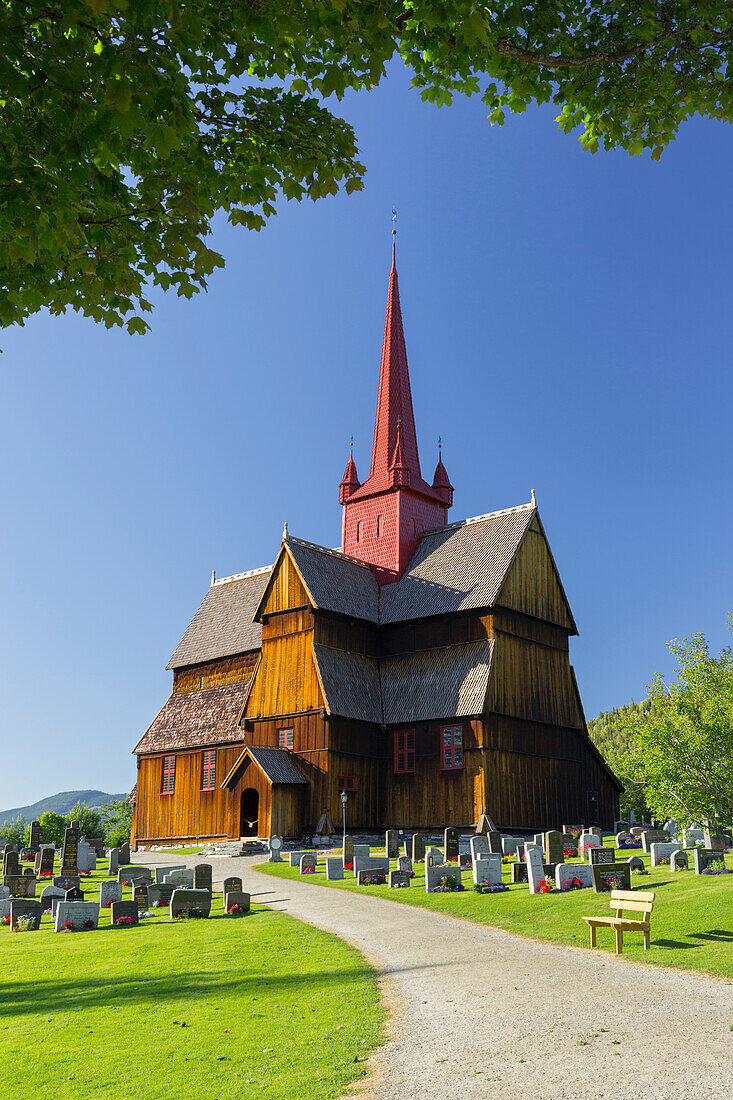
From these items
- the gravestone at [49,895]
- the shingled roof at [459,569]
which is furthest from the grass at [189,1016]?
the shingled roof at [459,569]

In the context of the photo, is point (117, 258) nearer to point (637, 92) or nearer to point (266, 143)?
point (266, 143)

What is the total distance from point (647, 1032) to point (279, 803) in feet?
88.5

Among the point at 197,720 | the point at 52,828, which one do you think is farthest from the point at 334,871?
the point at 52,828

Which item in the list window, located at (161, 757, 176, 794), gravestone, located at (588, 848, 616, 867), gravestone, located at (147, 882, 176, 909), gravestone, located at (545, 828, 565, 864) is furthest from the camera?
window, located at (161, 757, 176, 794)

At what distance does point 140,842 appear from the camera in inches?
1695

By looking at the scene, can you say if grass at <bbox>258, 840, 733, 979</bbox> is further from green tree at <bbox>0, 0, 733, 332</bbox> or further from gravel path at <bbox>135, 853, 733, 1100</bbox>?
green tree at <bbox>0, 0, 733, 332</bbox>

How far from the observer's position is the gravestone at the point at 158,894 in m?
21.0

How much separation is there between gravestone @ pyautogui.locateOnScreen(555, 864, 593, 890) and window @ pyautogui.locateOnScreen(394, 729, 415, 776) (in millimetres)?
16212

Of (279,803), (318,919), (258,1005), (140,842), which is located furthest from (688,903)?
(140,842)

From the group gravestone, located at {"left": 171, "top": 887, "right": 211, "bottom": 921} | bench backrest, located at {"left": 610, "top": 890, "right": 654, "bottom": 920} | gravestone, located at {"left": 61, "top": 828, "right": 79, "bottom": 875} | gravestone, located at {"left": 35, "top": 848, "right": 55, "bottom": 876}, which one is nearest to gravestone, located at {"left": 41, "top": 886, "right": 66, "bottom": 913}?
gravestone, located at {"left": 171, "top": 887, "right": 211, "bottom": 921}

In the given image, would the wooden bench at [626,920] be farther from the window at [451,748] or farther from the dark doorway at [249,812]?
the dark doorway at [249,812]

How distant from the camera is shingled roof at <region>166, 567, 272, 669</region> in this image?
4419 cm

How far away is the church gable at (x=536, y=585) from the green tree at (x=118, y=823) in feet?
119

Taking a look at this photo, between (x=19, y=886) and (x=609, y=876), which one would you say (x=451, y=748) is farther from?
(x=19, y=886)
